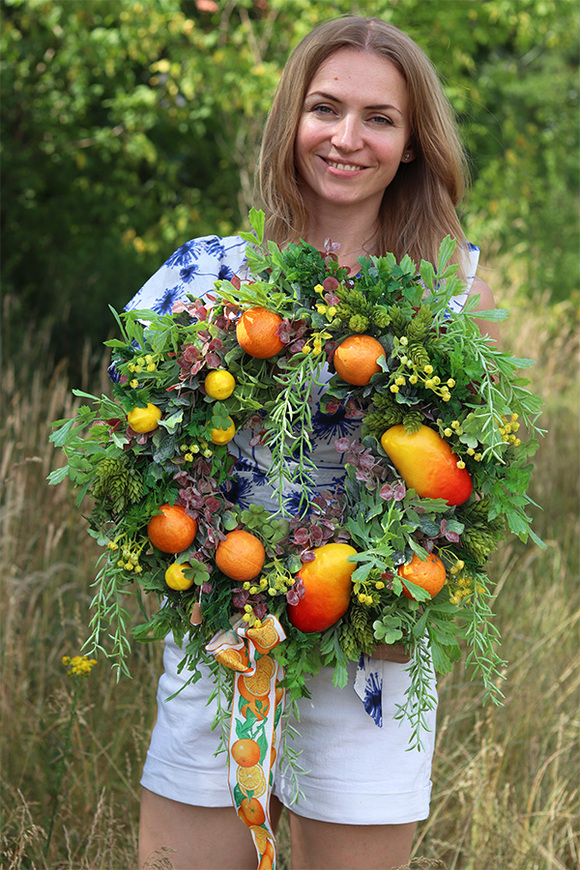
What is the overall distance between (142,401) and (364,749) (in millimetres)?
755

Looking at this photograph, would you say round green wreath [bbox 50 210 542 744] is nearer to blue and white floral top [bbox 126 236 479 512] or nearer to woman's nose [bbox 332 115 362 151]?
blue and white floral top [bbox 126 236 479 512]

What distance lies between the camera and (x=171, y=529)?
56.4 inches

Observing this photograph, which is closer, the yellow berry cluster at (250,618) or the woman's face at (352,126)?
the yellow berry cluster at (250,618)

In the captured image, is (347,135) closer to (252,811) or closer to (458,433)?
(458,433)

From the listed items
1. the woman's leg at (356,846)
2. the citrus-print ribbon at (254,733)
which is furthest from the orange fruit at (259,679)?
the woman's leg at (356,846)

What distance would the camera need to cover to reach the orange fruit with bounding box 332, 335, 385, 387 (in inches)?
55.4

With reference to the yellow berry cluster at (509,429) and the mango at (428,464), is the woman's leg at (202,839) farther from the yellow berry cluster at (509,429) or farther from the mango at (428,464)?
the yellow berry cluster at (509,429)

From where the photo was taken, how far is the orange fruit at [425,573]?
1380 millimetres

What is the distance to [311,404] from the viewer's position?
5.33 ft

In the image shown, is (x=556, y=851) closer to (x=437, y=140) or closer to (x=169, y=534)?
(x=169, y=534)

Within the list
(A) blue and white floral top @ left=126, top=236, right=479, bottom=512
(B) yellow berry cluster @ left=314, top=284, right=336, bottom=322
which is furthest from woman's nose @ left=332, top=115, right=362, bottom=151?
(B) yellow berry cluster @ left=314, top=284, right=336, bottom=322

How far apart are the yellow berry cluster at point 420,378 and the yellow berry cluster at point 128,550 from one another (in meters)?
0.50

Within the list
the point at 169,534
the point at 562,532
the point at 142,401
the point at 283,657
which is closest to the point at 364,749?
the point at 283,657

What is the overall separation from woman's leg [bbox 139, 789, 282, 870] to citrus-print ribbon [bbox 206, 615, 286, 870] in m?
0.19
